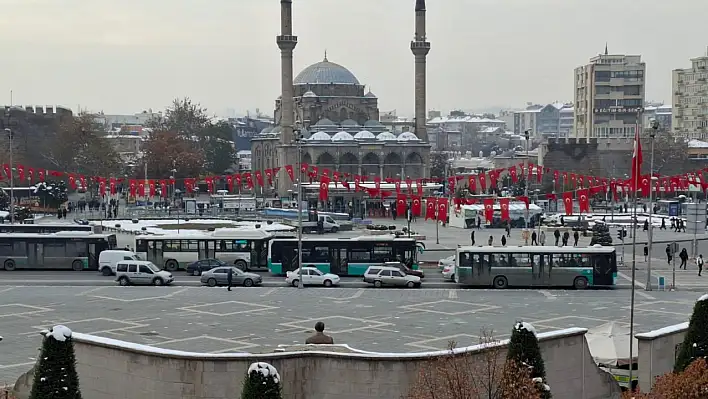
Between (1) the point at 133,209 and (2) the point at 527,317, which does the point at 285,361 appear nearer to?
(2) the point at 527,317

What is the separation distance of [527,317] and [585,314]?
1710 millimetres

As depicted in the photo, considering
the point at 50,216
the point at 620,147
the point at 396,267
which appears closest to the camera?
the point at 396,267

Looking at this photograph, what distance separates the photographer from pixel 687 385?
39.4ft

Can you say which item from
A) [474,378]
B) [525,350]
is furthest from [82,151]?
[525,350]

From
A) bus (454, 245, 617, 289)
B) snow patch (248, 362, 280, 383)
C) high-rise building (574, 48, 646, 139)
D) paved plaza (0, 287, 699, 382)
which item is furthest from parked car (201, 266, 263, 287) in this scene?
high-rise building (574, 48, 646, 139)

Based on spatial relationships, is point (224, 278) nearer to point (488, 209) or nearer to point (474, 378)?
point (474, 378)

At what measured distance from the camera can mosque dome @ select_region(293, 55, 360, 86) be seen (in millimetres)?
96312

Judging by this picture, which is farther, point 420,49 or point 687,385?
point 420,49

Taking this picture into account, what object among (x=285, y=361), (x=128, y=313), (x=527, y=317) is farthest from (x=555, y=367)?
(x=128, y=313)

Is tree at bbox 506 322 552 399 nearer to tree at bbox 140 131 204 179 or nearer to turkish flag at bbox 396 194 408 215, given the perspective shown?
turkish flag at bbox 396 194 408 215

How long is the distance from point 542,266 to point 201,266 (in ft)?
39.3

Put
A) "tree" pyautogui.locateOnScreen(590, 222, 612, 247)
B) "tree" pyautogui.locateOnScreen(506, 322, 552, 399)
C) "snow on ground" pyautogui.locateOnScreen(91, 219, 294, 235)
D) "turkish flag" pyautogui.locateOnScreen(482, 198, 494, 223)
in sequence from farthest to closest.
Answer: "turkish flag" pyautogui.locateOnScreen(482, 198, 494, 223) → "snow on ground" pyautogui.locateOnScreen(91, 219, 294, 235) → "tree" pyautogui.locateOnScreen(590, 222, 612, 247) → "tree" pyautogui.locateOnScreen(506, 322, 552, 399)

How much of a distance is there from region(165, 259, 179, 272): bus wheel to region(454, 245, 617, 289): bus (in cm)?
1125

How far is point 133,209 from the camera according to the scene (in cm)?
6438
